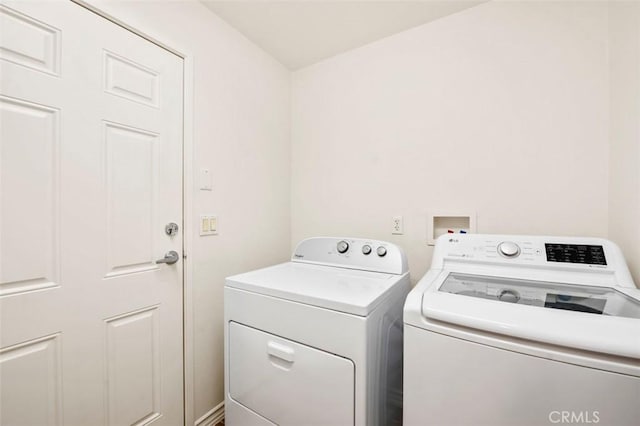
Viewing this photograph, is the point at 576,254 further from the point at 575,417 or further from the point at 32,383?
the point at 32,383

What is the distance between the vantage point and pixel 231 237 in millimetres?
1663

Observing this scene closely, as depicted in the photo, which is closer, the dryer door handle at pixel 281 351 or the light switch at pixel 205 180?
the dryer door handle at pixel 281 351

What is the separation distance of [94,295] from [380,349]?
1167mm

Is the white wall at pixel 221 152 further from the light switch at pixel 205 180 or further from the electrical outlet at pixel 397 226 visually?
the electrical outlet at pixel 397 226

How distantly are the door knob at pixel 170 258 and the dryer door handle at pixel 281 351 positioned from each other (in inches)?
25.5

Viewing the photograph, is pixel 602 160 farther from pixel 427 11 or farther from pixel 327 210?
pixel 327 210

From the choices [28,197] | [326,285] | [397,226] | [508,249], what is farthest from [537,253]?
[28,197]

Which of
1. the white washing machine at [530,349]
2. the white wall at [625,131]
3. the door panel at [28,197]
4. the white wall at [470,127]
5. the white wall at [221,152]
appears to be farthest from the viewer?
the white wall at [221,152]

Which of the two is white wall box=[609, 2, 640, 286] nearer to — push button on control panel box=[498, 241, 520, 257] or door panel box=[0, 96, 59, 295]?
push button on control panel box=[498, 241, 520, 257]

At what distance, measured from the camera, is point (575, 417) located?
0.64 meters

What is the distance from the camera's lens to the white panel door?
0.93m

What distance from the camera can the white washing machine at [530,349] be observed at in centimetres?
62

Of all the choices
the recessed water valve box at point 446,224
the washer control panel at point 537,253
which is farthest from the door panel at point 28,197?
the recessed water valve box at point 446,224

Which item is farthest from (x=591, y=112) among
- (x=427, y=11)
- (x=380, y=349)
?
(x=380, y=349)
